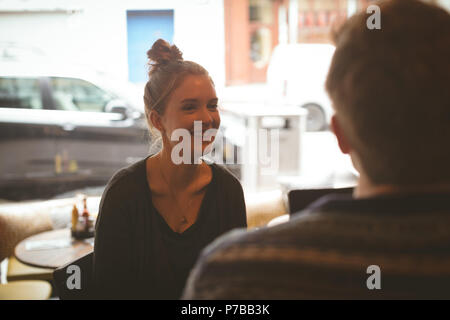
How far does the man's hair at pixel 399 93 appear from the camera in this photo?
48 centimetres

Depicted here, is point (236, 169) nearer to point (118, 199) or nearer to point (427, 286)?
point (118, 199)

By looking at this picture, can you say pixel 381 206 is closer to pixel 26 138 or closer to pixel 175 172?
pixel 175 172

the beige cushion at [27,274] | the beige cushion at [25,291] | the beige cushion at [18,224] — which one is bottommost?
the beige cushion at [27,274]

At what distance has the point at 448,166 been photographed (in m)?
0.51

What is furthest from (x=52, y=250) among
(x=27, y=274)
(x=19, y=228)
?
(x=19, y=228)

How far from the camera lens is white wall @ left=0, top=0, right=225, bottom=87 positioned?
163cm

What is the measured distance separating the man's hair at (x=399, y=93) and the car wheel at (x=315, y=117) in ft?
20.9

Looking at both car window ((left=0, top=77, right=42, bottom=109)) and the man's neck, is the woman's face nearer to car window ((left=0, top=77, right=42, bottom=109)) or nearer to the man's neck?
the man's neck

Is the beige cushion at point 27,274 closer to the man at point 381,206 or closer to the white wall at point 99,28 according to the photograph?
the white wall at point 99,28

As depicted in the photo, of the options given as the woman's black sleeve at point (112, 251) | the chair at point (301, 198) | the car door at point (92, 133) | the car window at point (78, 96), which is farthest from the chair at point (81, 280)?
the car window at point (78, 96)

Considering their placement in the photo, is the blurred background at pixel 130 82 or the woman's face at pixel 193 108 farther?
the blurred background at pixel 130 82

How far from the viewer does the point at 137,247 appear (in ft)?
4.00

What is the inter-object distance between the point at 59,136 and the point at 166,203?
264 cm
